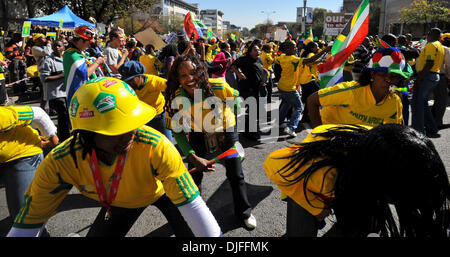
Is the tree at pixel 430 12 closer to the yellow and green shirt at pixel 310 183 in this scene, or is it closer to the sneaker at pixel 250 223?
the sneaker at pixel 250 223

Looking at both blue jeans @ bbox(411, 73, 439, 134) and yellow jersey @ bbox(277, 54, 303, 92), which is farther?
yellow jersey @ bbox(277, 54, 303, 92)

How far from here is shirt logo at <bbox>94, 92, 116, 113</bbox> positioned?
4.91 feet

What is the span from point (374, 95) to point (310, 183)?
53.9 inches

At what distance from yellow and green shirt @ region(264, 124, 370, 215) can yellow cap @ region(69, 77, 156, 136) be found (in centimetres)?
91

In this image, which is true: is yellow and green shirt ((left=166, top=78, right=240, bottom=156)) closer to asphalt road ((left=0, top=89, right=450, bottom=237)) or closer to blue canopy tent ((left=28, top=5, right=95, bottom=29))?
asphalt road ((left=0, top=89, right=450, bottom=237))

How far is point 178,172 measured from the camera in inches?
67.7

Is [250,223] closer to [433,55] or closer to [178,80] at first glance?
→ [178,80]

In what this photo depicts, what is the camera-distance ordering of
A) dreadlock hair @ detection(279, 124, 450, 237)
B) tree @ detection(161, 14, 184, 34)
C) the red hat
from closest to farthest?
dreadlock hair @ detection(279, 124, 450, 237), the red hat, tree @ detection(161, 14, 184, 34)

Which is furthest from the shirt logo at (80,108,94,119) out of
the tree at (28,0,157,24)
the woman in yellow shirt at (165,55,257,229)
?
the tree at (28,0,157,24)

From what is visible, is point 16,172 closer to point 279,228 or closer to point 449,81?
point 279,228

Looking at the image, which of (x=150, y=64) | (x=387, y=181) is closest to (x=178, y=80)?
(x=387, y=181)
